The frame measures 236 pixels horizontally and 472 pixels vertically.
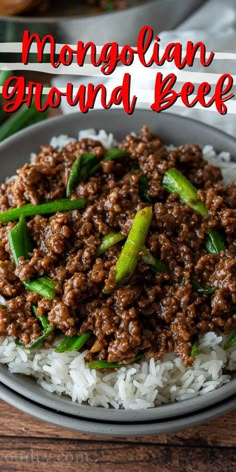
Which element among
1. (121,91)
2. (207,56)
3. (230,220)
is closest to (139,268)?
(230,220)

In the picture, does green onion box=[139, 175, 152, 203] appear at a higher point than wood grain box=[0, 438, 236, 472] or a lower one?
higher

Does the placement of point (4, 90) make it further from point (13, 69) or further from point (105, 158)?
point (105, 158)

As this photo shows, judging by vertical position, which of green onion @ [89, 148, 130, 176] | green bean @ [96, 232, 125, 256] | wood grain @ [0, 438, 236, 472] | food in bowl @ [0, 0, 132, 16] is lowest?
wood grain @ [0, 438, 236, 472]

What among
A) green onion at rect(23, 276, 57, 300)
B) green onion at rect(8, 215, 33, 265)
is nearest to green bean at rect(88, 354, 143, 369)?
green onion at rect(23, 276, 57, 300)

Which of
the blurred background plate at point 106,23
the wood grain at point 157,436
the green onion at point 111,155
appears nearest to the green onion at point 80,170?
the green onion at point 111,155

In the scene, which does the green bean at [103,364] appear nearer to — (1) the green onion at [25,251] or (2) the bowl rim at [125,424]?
(2) the bowl rim at [125,424]

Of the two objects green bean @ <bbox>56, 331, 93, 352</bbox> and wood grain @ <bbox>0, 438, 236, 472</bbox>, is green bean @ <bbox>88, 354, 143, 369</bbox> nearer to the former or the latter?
green bean @ <bbox>56, 331, 93, 352</bbox>

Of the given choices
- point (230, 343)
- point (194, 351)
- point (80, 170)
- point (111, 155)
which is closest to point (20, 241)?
point (80, 170)
